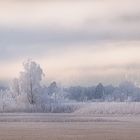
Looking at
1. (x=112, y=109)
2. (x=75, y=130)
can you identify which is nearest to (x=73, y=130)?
(x=75, y=130)

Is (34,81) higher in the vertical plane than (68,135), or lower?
higher

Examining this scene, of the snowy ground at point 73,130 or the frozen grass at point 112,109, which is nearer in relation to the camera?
the snowy ground at point 73,130

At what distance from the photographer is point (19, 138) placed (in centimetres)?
3250

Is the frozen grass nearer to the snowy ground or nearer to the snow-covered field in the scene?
the snow-covered field

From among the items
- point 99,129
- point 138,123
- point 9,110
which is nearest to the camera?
point 99,129

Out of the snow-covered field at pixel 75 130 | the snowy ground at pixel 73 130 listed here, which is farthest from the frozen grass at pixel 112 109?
the snowy ground at pixel 73 130

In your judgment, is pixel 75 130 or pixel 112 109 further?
pixel 112 109

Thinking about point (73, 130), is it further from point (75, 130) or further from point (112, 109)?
point (112, 109)

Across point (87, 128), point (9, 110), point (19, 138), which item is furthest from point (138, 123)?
point (9, 110)

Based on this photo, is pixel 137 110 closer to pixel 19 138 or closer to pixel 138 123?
pixel 138 123

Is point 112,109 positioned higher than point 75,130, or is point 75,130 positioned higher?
point 112,109

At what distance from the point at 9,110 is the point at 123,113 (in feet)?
36.4

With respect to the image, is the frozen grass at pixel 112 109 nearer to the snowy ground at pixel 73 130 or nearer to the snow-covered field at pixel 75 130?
the snow-covered field at pixel 75 130

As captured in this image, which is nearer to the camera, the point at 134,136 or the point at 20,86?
the point at 134,136
